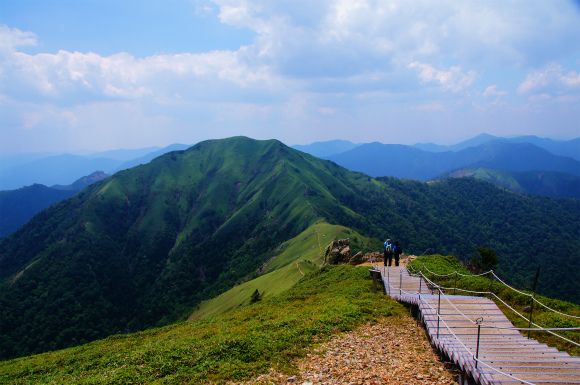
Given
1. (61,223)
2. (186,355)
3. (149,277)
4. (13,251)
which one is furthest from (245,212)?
(186,355)

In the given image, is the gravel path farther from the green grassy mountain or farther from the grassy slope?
the green grassy mountain

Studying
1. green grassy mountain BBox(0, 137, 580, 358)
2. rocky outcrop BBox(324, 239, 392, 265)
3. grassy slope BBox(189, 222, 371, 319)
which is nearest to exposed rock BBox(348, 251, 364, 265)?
rocky outcrop BBox(324, 239, 392, 265)

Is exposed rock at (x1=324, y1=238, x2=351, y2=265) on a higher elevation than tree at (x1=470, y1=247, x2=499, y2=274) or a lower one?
higher

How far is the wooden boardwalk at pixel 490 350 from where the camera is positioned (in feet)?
31.0

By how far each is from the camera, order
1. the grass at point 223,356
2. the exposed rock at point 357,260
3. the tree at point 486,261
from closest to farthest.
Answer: the grass at point 223,356, the exposed rock at point 357,260, the tree at point 486,261

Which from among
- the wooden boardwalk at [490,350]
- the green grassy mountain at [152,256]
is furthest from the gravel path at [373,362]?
the green grassy mountain at [152,256]

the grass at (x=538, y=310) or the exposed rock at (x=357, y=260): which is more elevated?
the grass at (x=538, y=310)

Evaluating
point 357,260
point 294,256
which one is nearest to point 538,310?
point 357,260

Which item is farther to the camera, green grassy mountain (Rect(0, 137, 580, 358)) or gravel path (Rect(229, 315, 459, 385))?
green grassy mountain (Rect(0, 137, 580, 358))

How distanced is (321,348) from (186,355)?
6.24 meters

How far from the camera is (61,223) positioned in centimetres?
17975

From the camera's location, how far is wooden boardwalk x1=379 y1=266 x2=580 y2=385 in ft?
31.0

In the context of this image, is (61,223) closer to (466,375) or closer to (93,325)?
(93,325)

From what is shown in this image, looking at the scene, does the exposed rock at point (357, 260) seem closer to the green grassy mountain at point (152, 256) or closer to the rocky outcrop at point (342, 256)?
the rocky outcrop at point (342, 256)
